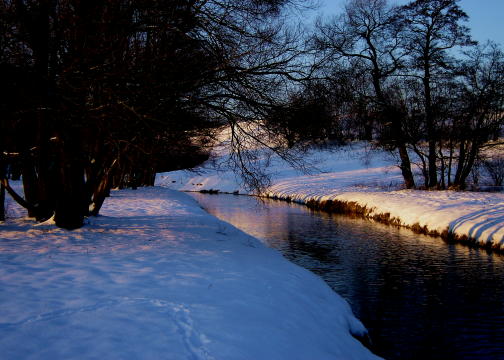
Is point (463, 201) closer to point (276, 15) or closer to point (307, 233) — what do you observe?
point (307, 233)

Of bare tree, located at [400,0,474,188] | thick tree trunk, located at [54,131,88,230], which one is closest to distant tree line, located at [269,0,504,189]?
bare tree, located at [400,0,474,188]

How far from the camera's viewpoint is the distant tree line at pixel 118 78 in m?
5.86

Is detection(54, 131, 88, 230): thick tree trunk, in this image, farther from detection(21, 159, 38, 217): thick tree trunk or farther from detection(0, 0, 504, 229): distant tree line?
detection(21, 159, 38, 217): thick tree trunk

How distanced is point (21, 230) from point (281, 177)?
3093 cm

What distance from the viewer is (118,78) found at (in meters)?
5.89

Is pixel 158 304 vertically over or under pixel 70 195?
under

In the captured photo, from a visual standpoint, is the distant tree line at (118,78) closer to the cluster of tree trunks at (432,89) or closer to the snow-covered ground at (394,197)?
the snow-covered ground at (394,197)

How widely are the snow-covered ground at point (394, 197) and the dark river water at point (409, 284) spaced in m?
0.84

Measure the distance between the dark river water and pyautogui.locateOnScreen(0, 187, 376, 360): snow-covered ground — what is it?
1041 mm

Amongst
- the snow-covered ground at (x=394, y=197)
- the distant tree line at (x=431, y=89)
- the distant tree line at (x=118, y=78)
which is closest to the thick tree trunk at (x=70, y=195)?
the distant tree line at (x=118, y=78)

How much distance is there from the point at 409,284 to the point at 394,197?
37.4 feet

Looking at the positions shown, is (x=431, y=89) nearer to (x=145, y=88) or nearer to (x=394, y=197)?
(x=394, y=197)

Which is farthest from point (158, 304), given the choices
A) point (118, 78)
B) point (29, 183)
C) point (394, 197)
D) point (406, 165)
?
point (406, 165)

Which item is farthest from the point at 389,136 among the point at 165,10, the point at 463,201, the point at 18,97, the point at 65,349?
the point at 65,349
